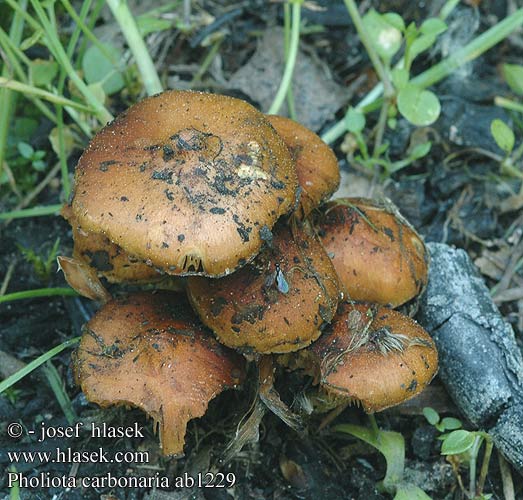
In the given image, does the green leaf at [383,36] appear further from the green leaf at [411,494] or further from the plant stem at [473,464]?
the green leaf at [411,494]

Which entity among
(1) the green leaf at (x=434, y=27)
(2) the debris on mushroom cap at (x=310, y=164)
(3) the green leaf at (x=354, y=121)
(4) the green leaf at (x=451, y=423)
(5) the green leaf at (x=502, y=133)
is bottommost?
(4) the green leaf at (x=451, y=423)

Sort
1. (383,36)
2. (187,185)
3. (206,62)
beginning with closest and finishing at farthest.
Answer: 1. (187,185)
2. (383,36)
3. (206,62)

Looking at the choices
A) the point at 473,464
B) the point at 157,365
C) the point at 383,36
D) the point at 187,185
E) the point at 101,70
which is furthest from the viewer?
the point at 101,70

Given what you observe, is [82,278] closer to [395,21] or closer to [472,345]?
[472,345]

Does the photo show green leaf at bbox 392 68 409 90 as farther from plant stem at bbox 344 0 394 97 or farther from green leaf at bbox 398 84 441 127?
plant stem at bbox 344 0 394 97

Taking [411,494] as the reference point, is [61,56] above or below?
above

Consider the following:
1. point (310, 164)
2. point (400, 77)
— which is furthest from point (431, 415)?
point (400, 77)

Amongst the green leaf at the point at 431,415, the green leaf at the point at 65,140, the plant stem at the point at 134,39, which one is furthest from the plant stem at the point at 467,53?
the green leaf at the point at 431,415

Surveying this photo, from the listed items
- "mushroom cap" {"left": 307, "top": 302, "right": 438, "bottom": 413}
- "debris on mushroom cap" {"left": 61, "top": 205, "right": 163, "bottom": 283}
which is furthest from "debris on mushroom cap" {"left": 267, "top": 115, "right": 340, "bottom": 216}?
"debris on mushroom cap" {"left": 61, "top": 205, "right": 163, "bottom": 283}
